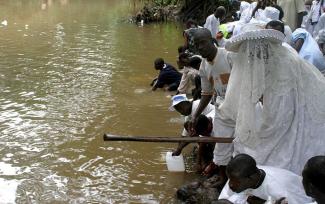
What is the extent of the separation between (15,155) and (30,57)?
6.83m

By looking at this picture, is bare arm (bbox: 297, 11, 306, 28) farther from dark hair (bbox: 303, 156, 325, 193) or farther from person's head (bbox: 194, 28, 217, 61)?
dark hair (bbox: 303, 156, 325, 193)

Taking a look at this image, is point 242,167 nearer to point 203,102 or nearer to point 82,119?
point 203,102

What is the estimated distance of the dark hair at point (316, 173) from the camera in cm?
231

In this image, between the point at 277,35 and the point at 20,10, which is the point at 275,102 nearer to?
the point at 277,35

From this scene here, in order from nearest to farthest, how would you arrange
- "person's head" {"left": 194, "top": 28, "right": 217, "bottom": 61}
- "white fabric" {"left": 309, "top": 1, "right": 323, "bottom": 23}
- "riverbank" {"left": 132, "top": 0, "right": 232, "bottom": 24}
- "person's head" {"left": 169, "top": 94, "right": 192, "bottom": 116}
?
1. "person's head" {"left": 194, "top": 28, "right": 217, "bottom": 61}
2. "person's head" {"left": 169, "top": 94, "right": 192, "bottom": 116}
3. "white fabric" {"left": 309, "top": 1, "right": 323, "bottom": 23}
4. "riverbank" {"left": 132, "top": 0, "right": 232, "bottom": 24}

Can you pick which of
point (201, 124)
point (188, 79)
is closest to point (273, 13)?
point (188, 79)

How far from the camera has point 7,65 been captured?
1110 cm

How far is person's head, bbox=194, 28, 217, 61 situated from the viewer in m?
4.18

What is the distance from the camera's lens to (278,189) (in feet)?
10.5

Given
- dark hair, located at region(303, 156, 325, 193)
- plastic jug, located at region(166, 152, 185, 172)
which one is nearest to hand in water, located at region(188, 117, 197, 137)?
plastic jug, located at region(166, 152, 185, 172)

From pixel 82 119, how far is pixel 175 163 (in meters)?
2.45

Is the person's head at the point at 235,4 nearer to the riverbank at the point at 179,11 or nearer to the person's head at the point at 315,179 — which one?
the riverbank at the point at 179,11

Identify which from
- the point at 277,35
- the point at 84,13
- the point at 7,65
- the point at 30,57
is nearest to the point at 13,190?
the point at 277,35

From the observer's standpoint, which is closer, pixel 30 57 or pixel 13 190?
pixel 13 190
